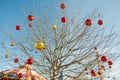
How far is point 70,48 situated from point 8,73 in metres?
4.71

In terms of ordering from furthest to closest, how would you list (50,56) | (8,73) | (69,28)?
1. (8,73)
2. (69,28)
3. (50,56)

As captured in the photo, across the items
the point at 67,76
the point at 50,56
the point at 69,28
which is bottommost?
the point at 67,76

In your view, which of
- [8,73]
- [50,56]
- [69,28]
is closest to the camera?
[50,56]

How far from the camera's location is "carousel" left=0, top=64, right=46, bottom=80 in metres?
11.1

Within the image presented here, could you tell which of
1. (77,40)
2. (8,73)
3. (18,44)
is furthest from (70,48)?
(8,73)

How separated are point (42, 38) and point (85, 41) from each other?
7.59ft

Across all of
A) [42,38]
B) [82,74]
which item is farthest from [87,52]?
[42,38]

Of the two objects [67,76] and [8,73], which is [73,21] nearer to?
[67,76]

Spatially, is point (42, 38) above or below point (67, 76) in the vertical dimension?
above

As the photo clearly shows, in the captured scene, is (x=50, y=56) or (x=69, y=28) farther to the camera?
(x=69, y=28)

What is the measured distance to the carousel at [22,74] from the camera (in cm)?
1106

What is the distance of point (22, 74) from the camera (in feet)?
37.4

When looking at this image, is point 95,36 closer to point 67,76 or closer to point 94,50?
point 94,50

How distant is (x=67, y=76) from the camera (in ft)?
33.9
